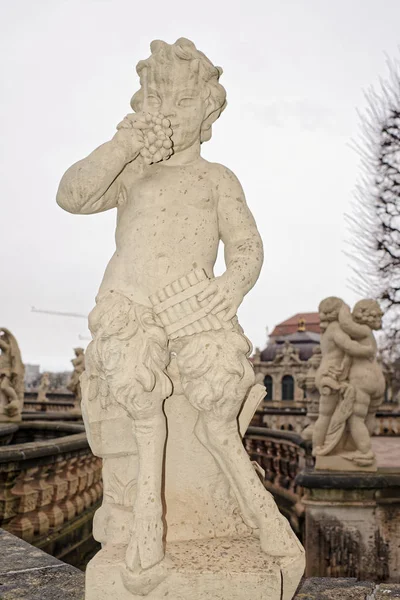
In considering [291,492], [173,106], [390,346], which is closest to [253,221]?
[173,106]

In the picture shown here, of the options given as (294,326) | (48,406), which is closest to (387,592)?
(48,406)

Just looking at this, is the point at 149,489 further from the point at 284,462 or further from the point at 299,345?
the point at 299,345

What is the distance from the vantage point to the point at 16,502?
450 centimetres

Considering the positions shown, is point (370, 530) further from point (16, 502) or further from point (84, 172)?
point (84, 172)

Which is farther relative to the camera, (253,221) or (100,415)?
(253,221)

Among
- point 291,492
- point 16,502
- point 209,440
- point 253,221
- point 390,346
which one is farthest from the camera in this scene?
point 390,346

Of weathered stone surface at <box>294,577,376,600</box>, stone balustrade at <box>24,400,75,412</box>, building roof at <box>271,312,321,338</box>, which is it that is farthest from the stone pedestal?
building roof at <box>271,312,321,338</box>

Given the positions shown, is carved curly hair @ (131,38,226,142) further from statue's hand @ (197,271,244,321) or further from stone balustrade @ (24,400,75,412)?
stone balustrade @ (24,400,75,412)

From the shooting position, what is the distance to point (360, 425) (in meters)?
5.73

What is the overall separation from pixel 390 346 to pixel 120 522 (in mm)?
15628

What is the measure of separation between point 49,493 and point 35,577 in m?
2.38

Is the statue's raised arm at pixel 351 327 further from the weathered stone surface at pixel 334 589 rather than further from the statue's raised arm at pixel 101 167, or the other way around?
the statue's raised arm at pixel 101 167

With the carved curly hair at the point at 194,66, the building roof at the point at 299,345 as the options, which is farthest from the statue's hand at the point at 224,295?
the building roof at the point at 299,345

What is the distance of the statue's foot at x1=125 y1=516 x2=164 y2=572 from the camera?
5.94ft
